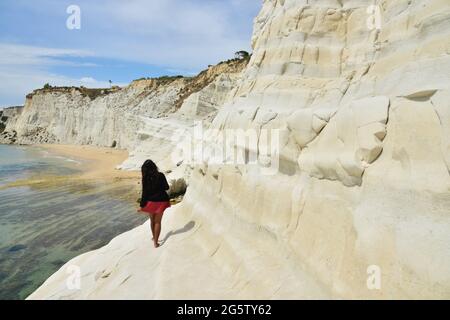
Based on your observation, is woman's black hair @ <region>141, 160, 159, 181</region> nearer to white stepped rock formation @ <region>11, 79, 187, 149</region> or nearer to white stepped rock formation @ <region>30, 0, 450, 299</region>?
white stepped rock formation @ <region>30, 0, 450, 299</region>

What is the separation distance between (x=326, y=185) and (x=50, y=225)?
1074 centimetres

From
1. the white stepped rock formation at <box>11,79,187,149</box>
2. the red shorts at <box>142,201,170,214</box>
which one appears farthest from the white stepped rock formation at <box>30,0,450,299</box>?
the white stepped rock formation at <box>11,79,187,149</box>

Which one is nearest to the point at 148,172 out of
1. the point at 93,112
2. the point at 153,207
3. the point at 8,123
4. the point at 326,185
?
the point at 153,207

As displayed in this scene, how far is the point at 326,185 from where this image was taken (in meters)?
3.99

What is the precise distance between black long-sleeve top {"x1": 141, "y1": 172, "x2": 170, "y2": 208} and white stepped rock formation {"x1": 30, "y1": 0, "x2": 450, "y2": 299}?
0.83 meters

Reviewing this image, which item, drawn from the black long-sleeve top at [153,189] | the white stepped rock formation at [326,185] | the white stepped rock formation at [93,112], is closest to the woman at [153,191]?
the black long-sleeve top at [153,189]

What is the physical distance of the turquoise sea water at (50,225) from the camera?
8477mm

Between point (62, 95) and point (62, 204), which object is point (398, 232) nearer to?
point (62, 204)

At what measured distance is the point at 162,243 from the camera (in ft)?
20.3

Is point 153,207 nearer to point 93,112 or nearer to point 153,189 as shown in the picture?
point 153,189

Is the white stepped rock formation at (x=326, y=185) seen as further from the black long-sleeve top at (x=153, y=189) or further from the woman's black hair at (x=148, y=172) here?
the woman's black hair at (x=148, y=172)

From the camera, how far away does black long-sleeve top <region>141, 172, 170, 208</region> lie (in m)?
5.84

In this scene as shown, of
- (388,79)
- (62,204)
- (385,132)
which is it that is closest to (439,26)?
(388,79)
